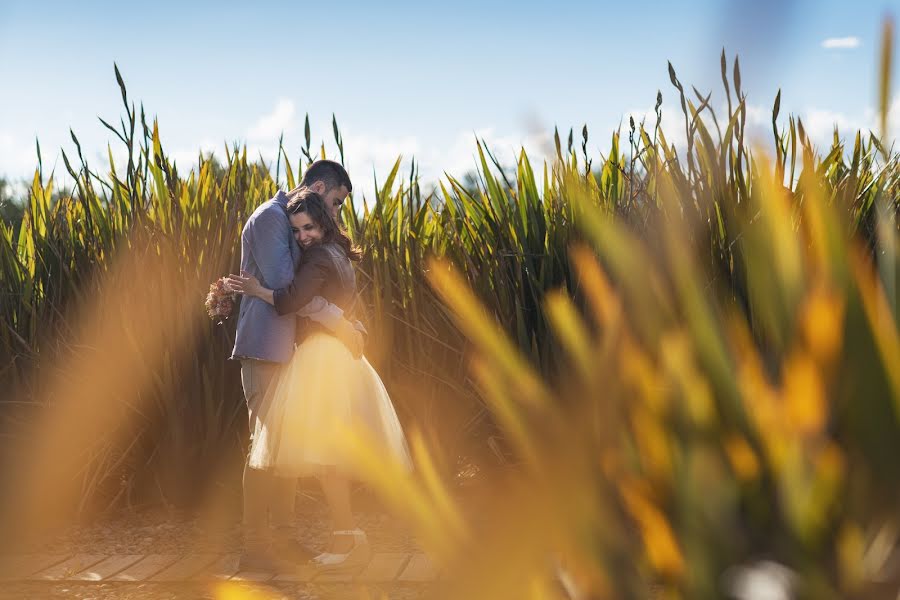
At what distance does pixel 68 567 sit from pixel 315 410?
124 centimetres

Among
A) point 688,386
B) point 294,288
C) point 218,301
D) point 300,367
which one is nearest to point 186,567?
point 300,367

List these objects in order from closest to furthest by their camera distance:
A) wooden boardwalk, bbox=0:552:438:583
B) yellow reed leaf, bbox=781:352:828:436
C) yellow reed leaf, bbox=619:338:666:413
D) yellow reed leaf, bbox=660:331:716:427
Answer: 1. yellow reed leaf, bbox=781:352:828:436
2. yellow reed leaf, bbox=660:331:716:427
3. yellow reed leaf, bbox=619:338:666:413
4. wooden boardwalk, bbox=0:552:438:583

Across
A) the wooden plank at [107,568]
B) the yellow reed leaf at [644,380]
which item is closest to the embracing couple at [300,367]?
the wooden plank at [107,568]

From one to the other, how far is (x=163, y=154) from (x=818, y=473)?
416 centimetres

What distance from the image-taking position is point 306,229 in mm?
4133

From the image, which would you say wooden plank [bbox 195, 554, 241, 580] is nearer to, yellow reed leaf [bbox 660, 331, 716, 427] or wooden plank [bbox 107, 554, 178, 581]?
wooden plank [bbox 107, 554, 178, 581]

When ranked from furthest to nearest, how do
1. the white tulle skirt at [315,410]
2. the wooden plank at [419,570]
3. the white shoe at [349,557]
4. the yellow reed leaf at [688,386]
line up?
the white tulle skirt at [315,410]
the white shoe at [349,557]
the wooden plank at [419,570]
the yellow reed leaf at [688,386]

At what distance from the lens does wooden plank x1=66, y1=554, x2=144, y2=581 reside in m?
3.90

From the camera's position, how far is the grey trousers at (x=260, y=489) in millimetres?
4066

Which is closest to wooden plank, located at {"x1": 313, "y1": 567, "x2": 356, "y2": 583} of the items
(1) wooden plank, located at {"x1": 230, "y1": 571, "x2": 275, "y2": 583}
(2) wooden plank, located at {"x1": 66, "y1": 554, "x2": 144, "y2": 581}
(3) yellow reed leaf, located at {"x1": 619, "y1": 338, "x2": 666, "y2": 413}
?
(1) wooden plank, located at {"x1": 230, "y1": 571, "x2": 275, "y2": 583}

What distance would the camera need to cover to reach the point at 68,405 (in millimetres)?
4652

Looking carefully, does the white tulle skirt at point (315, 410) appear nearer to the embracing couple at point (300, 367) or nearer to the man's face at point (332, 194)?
the embracing couple at point (300, 367)

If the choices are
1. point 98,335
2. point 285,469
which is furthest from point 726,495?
point 98,335

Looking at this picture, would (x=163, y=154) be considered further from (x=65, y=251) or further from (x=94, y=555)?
(x=94, y=555)
